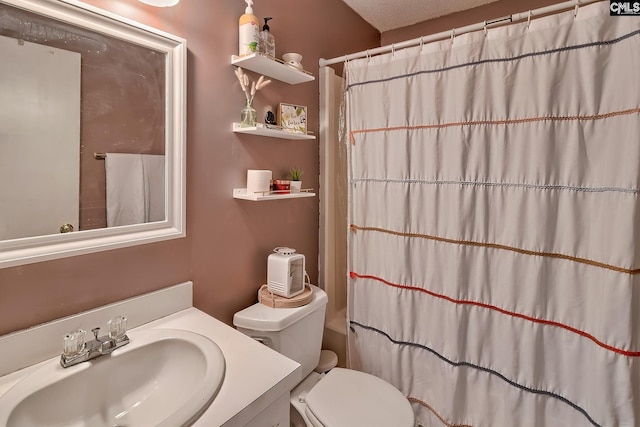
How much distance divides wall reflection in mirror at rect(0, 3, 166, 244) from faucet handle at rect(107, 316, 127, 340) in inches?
11.7

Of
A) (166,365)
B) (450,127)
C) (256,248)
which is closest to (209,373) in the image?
(166,365)

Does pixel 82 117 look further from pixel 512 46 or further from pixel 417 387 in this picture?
pixel 417 387

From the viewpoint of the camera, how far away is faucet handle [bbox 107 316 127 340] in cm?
94

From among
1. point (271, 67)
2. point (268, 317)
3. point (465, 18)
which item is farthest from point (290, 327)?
point (465, 18)

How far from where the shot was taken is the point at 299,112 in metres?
1.64

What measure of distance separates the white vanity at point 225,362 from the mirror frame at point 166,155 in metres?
0.21

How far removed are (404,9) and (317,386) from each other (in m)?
2.25

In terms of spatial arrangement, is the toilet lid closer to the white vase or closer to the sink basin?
the sink basin

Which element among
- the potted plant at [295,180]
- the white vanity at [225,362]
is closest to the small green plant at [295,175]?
the potted plant at [295,180]

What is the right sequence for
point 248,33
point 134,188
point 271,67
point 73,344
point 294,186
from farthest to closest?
1. point 294,186
2. point 271,67
3. point 248,33
4. point 134,188
5. point 73,344

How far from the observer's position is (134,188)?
1.07 m

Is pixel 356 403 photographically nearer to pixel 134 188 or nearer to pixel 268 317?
pixel 268 317

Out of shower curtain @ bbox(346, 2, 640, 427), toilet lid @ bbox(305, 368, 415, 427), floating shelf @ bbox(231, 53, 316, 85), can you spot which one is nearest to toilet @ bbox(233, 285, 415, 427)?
toilet lid @ bbox(305, 368, 415, 427)

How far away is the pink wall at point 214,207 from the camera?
931mm
